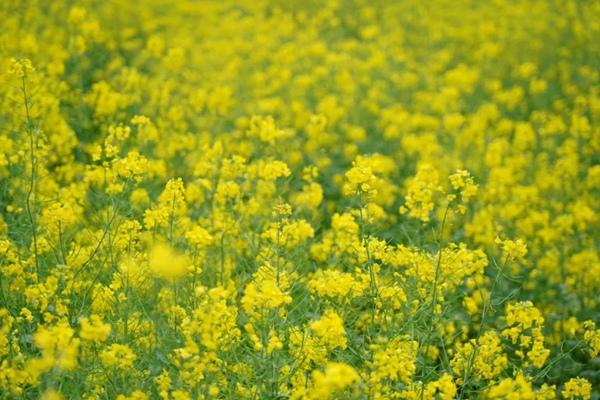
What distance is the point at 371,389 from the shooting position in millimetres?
2891

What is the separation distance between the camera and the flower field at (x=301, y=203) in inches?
120

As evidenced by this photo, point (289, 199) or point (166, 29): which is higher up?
point (166, 29)

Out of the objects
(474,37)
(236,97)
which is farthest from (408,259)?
(474,37)

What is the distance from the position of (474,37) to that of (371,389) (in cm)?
755

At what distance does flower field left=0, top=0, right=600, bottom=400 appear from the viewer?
9.98ft

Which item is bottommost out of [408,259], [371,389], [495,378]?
[495,378]

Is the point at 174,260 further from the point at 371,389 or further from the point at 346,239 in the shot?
the point at 346,239

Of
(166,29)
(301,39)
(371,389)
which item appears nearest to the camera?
(371,389)

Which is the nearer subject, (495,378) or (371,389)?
(371,389)

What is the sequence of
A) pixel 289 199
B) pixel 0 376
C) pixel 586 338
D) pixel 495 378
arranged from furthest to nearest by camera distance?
pixel 289 199 → pixel 495 378 → pixel 586 338 → pixel 0 376

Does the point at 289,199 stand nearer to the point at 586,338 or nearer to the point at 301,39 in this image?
the point at 586,338

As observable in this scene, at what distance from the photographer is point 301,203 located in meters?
4.72

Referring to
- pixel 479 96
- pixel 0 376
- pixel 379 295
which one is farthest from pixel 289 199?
pixel 479 96

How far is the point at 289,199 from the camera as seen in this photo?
197 inches
